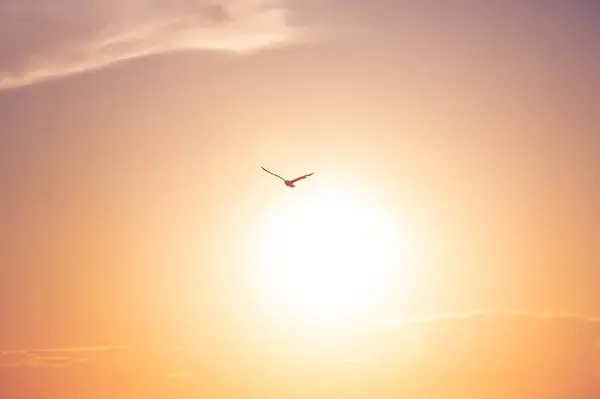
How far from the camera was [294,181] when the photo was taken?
13650 cm
